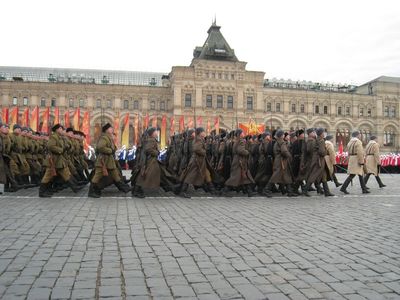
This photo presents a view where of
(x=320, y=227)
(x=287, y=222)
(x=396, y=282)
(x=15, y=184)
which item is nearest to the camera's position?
(x=396, y=282)

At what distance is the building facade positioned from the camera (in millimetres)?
56750

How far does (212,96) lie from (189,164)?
47.1m

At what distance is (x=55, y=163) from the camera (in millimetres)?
10539

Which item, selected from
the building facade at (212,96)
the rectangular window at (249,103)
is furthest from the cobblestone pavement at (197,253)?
the rectangular window at (249,103)

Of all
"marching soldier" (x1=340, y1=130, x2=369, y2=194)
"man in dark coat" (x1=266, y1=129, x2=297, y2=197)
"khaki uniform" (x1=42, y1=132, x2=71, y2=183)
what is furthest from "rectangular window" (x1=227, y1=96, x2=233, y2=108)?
"khaki uniform" (x1=42, y1=132, x2=71, y2=183)

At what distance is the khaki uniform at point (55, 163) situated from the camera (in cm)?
1036

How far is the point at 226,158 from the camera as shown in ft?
43.1

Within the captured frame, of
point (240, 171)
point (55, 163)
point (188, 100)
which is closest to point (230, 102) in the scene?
point (188, 100)

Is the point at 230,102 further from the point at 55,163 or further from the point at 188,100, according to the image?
the point at 55,163

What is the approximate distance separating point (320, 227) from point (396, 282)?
2.68m

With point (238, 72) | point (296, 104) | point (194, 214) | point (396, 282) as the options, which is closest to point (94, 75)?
point (238, 72)

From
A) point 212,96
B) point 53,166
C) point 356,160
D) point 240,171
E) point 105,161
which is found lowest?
point 240,171

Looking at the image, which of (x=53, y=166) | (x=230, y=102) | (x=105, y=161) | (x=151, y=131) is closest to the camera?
(x=53, y=166)

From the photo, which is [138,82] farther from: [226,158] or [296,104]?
[226,158]
